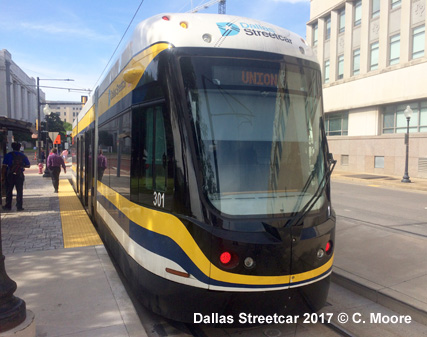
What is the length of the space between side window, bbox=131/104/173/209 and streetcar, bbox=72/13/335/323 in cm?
2

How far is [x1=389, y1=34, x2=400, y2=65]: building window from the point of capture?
25.7 m

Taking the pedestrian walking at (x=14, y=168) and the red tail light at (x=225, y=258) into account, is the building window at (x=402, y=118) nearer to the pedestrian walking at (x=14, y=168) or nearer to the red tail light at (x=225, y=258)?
the pedestrian walking at (x=14, y=168)

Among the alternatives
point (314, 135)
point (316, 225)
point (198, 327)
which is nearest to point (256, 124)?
point (314, 135)

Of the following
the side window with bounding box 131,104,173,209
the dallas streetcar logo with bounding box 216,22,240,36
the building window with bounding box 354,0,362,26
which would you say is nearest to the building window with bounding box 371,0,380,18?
the building window with bounding box 354,0,362,26

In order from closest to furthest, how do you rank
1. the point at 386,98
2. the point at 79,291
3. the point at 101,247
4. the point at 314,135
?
the point at 314,135
the point at 79,291
the point at 101,247
the point at 386,98

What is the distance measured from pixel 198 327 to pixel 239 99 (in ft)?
7.89

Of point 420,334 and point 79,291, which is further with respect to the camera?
point 79,291

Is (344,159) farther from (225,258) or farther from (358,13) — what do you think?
(225,258)

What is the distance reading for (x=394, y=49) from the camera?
85.5 ft

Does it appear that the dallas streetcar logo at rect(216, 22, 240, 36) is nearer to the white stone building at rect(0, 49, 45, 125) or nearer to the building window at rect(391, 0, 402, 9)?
the building window at rect(391, 0, 402, 9)

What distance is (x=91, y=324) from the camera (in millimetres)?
3973

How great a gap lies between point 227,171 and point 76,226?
6.17 m

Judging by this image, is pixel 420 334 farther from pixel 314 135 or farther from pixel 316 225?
pixel 314 135

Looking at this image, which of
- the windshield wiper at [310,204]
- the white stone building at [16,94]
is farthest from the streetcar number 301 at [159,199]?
the white stone building at [16,94]
